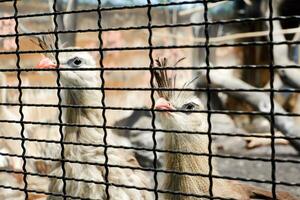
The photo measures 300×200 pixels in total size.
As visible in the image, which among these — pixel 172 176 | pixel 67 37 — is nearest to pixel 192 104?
pixel 172 176

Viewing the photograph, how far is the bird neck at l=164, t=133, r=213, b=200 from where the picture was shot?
197cm

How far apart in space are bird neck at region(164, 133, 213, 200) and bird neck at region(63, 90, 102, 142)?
407mm

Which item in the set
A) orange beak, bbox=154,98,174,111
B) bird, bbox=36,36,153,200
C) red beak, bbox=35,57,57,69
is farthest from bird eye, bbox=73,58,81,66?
orange beak, bbox=154,98,174,111

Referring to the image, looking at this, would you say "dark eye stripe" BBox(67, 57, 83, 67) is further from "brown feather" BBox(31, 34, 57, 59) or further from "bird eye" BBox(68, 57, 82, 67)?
"brown feather" BBox(31, 34, 57, 59)

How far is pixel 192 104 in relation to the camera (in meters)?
2.13

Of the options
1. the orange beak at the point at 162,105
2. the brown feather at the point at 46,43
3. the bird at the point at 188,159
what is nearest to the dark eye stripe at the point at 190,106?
the bird at the point at 188,159

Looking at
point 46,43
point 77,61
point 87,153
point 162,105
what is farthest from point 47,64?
point 162,105

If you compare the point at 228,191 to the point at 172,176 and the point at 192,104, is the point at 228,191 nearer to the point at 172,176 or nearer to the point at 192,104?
the point at 172,176

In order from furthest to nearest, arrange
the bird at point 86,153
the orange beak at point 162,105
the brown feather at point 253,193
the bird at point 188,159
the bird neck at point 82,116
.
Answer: the bird neck at point 82,116
the bird at point 86,153
the brown feather at point 253,193
the bird at point 188,159
the orange beak at point 162,105

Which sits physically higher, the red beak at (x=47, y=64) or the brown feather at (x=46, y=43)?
the brown feather at (x=46, y=43)

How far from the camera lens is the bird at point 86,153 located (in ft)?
7.23

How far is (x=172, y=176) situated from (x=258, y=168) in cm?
320

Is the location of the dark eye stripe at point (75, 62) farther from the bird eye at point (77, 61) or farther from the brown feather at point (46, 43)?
the brown feather at point (46, 43)

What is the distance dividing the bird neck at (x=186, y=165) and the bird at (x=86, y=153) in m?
0.28
